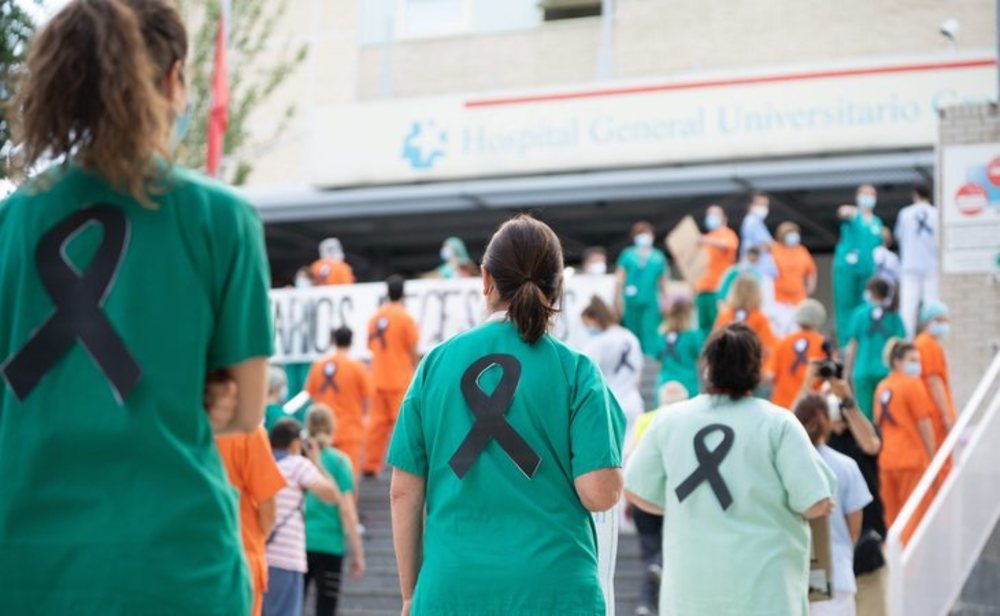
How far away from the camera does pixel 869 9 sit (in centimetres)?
2758

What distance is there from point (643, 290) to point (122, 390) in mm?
16813

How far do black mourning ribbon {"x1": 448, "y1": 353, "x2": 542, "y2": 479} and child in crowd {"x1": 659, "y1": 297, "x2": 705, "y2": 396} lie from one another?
10967 millimetres

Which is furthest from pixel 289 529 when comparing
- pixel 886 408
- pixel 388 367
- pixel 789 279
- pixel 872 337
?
pixel 789 279

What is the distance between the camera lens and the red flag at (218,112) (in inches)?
715

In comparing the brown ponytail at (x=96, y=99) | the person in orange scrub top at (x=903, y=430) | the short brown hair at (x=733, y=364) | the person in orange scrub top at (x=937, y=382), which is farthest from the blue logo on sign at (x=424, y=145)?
the brown ponytail at (x=96, y=99)

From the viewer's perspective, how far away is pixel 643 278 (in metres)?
19.8

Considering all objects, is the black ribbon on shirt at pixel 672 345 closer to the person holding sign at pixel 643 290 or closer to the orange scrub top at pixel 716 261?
the person holding sign at pixel 643 290

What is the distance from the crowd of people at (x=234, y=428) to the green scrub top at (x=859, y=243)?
34.3ft

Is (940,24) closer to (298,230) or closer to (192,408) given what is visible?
(298,230)

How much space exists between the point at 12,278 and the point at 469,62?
28.0 metres

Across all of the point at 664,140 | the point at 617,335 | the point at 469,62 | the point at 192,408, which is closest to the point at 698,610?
the point at 192,408

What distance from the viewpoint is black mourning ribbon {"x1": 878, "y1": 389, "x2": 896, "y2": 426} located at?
1373 cm

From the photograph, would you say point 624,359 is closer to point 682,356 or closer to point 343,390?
point 682,356

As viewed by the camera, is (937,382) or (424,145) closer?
(937,382)
